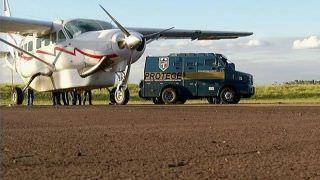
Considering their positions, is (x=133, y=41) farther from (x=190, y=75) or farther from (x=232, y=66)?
(x=232, y=66)

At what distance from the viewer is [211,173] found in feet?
20.8

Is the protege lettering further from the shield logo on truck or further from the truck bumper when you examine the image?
the truck bumper

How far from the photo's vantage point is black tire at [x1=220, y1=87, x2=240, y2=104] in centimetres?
3059

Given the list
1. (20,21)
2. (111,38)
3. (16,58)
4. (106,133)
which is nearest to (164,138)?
(106,133)

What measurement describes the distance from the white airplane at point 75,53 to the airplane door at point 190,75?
378cm

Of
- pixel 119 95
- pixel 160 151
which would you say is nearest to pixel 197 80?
pixel 119 95

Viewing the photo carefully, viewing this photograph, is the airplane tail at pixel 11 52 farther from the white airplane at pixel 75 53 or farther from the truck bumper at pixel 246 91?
the truck bumper at pixel 246 91

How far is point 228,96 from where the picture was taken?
100 ft

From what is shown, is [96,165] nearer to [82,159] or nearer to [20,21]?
[82,159]

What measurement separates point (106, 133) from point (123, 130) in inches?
29.6

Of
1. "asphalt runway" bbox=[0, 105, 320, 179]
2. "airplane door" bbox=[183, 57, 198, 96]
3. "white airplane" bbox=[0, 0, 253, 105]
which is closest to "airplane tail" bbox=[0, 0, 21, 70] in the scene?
"white airplane" bbox=[0, 0, 253, 105]

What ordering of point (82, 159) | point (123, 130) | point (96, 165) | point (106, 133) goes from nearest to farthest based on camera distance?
point (96, 165)
point (82, 159)
point (106, 133)
point (123, 130)

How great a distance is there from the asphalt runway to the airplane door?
18053 millimetres

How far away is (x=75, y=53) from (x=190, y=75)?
8.59 metres
